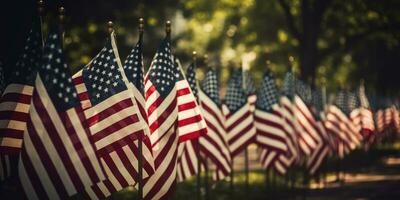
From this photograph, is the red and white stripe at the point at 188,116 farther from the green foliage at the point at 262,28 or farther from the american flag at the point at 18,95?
the green foliage at the point at 262,28

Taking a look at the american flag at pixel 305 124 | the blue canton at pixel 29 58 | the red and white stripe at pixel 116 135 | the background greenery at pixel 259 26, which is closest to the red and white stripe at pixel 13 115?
the blue canton at pixel 29 58

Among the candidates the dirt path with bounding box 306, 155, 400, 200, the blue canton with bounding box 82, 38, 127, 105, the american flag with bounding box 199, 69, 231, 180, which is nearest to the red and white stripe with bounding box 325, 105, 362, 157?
the dirt path with bounding box 306, 155, 400, 200

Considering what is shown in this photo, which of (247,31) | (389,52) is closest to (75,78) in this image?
(247,31)

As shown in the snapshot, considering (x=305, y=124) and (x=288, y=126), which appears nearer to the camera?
(x=288, y=126)

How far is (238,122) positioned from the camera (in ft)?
49.1

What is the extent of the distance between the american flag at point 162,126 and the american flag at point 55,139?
224 centimetres

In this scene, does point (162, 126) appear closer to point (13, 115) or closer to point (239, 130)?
point (13, 115)

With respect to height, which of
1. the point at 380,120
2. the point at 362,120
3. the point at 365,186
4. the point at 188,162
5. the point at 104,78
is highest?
the point at 380,120

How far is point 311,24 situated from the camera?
28672 millimetres

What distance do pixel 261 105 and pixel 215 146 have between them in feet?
8.73

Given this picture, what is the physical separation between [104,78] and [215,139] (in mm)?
4571

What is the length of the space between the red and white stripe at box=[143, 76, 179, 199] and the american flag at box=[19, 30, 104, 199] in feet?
7.32

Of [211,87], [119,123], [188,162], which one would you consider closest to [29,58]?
[119,123]

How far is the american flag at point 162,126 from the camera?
34.8 ft
